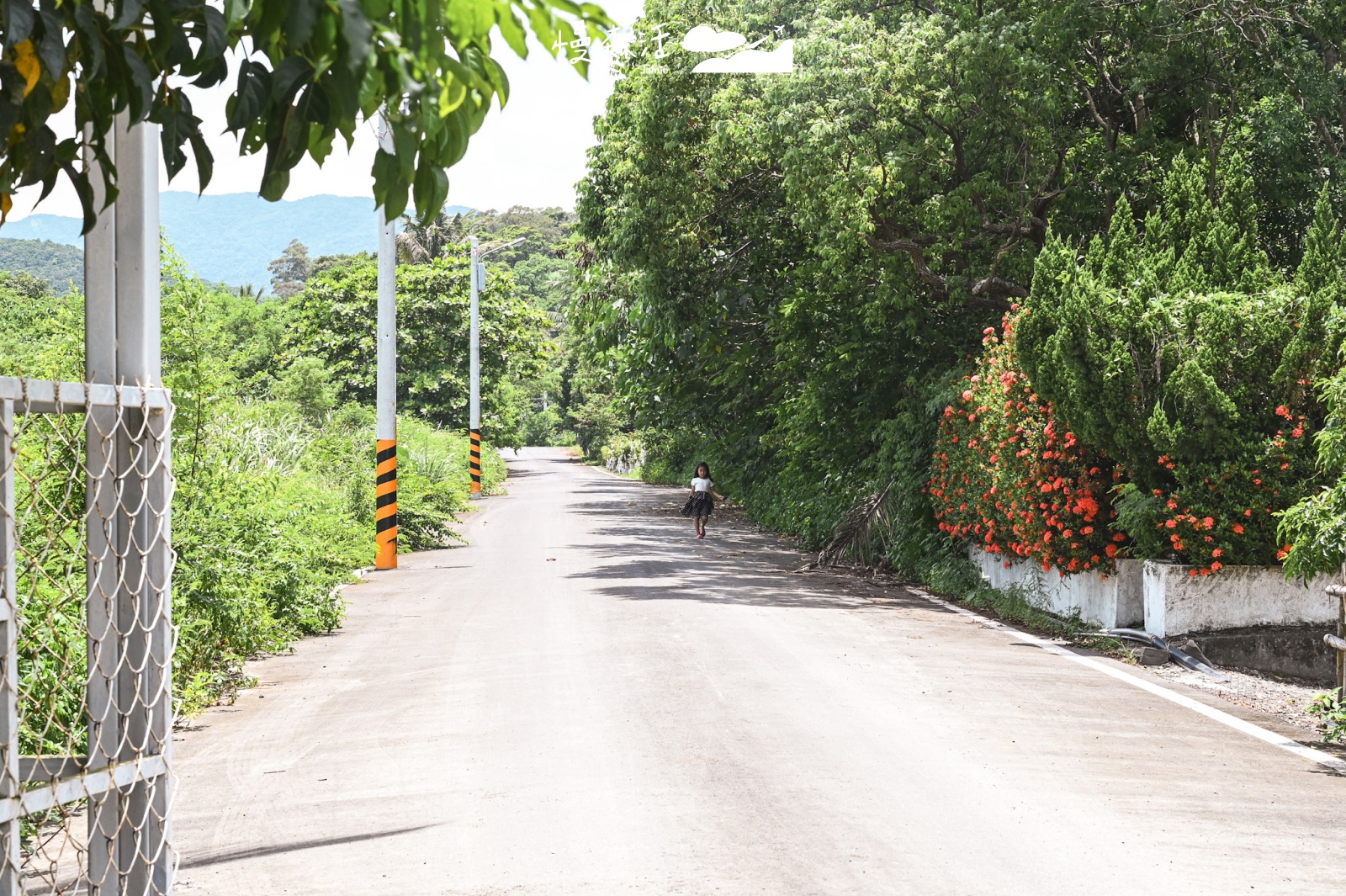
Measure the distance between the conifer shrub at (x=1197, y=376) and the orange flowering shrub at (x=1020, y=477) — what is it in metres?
0.33

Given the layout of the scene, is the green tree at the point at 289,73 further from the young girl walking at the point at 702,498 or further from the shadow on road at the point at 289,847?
the young girl walking at the point at 702,498

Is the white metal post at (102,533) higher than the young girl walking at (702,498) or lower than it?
higher

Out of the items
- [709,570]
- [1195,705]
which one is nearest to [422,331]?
[709,570]

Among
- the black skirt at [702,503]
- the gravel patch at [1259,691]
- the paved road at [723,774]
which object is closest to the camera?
the paved road at [723,774]

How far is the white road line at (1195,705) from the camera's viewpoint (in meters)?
7.61

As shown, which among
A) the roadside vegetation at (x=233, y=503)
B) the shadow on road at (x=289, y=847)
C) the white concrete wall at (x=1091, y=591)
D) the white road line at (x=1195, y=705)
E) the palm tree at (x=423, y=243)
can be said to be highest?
the palm tree at (x=423, y=243)

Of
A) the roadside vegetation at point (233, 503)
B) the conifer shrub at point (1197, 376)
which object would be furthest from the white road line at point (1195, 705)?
the roadside vegetation at point (233, 503)

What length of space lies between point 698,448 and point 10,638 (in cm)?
3980

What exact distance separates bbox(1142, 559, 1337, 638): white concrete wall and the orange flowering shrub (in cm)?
107

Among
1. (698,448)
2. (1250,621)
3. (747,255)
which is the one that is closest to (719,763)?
(1250,621)

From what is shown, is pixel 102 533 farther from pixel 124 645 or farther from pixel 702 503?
pixel 702 503

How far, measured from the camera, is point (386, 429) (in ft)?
61.1

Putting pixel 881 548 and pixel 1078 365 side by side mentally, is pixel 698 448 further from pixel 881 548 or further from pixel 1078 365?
pixel 1078 365

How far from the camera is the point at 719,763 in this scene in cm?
701
